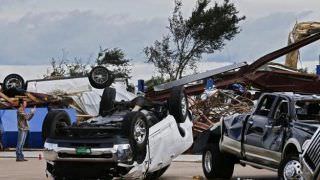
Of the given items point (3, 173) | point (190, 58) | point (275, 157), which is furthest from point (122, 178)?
point (190, 58)

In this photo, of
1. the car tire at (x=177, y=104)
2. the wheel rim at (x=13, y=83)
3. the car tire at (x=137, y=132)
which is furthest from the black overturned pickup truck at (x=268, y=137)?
the wheel rim at (x=13, y=83)

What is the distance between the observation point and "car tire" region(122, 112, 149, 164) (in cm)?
1187

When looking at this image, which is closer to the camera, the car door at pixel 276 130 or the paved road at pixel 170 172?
the car door at pixel 276 130

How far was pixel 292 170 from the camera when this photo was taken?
36.1 feet

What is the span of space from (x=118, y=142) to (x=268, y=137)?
2.76 m

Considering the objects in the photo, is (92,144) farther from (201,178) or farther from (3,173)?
(3,173)

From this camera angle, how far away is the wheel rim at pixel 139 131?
12.0 meters

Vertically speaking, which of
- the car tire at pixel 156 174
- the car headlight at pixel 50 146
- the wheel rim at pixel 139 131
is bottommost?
the car tire at pixel 156 174

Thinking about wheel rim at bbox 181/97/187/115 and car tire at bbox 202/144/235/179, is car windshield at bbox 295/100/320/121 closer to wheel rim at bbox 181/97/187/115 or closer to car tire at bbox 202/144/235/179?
wheel rim at bbox 181/97/187/115

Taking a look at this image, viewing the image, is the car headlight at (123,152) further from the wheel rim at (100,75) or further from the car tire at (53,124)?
the wheel rim at (100,75)

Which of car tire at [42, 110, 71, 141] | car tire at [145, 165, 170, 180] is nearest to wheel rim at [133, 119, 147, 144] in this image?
car tire at [42, 110, 71, 141]

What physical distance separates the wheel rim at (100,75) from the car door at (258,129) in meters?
8.38

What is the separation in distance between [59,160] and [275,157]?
3.82m

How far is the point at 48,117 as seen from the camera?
502 inches
